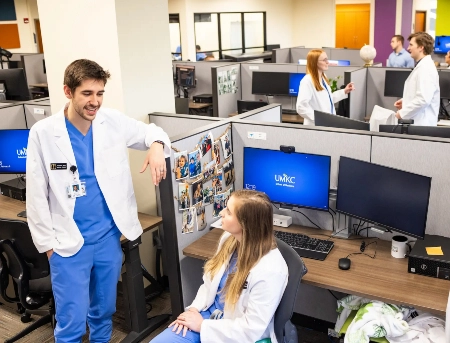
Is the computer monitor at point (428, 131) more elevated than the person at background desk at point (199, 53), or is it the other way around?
the person at background desk at point (199, 53)

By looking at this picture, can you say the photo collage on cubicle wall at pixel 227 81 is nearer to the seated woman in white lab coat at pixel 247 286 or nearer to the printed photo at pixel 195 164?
the printed photo at pixel 195 164

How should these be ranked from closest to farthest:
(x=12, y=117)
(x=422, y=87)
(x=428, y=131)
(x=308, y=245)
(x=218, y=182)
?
(x=308, y=245) → (x=428, y=131) → (x=218, y=182) → (x=12, y=117) → (x=422, y=87)

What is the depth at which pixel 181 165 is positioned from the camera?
99.8 inches

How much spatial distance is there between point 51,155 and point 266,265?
40.2 inches

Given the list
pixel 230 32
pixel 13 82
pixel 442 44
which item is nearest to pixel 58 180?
pixel 13 82

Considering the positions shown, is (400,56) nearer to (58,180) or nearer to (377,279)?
(377,279)

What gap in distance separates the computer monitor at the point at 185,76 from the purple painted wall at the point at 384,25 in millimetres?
7018

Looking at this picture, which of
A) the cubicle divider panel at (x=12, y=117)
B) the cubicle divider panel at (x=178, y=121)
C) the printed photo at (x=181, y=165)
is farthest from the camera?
the cubicle divider panel at (x=12, y=117)

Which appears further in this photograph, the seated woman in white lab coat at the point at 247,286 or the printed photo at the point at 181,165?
the printed photo at the point at 181,165

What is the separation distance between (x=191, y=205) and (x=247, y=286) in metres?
0.74

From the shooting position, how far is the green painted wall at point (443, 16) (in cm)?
A: 1241

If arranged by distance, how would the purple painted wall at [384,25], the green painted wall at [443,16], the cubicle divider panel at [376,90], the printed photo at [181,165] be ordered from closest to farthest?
the printed photo at [181,165] → the cubicle divider panel at [376,90] → the purple painted wall at [384,25] → the green painted wall at [443,16]

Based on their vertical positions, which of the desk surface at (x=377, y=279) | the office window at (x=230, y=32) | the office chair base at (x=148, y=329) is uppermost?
the office window at (x=230, y=32)

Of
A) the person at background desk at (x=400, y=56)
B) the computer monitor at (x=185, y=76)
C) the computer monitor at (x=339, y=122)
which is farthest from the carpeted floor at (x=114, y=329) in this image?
the person at background desk at (x=400, y=56)
